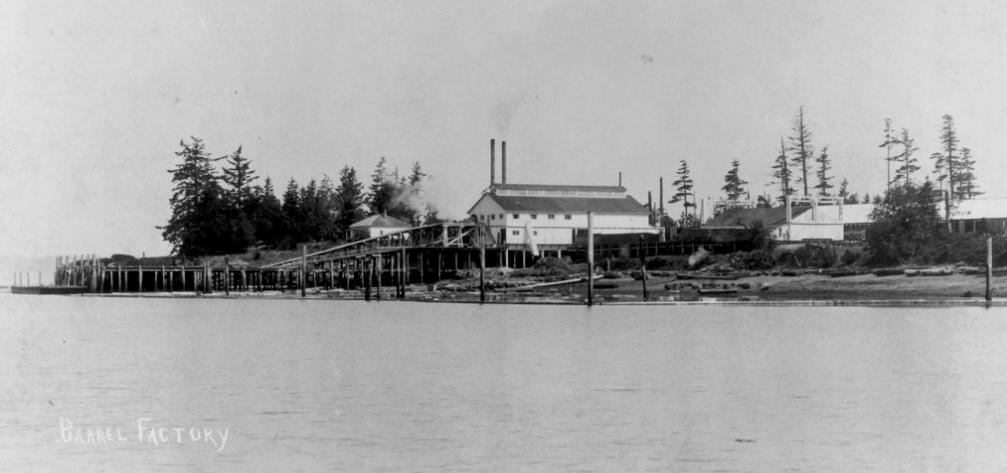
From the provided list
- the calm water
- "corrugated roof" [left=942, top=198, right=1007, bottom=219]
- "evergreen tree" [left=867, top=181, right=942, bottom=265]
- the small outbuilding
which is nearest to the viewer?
the calm water

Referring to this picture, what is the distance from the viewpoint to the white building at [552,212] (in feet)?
373

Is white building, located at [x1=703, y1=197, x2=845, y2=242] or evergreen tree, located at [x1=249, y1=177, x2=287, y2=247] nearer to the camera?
white building, located at [x1=703, y1=197, x2=845, y2=242]

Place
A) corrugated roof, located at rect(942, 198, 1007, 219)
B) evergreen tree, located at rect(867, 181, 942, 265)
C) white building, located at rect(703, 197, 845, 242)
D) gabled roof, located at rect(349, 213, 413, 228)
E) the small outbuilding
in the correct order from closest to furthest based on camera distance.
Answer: evergreen tree, located at rect(867, 181, 942, 265) < corrugated roof, located at rect(942, 198, 1007, 219) < white building, located at rect(703, 197, 845, 242) < the small outbuilding < gabled roof, located at rect(349, 213, 413, 228)

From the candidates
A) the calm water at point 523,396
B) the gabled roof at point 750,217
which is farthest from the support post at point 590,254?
the gabled roof at point 750,217

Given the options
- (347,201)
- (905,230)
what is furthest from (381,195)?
(905,230)

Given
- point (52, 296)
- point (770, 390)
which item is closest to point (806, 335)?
point (770, 390)

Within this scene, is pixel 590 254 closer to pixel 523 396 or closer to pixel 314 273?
pixel 523 396

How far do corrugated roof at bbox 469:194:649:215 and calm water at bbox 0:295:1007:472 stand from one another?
55.0 meters

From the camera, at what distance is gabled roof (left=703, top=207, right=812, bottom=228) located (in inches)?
4259

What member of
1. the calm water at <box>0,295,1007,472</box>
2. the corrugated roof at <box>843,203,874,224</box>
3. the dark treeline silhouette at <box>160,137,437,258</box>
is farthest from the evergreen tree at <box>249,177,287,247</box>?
the calm water at <box>0,295,1007,472</box>

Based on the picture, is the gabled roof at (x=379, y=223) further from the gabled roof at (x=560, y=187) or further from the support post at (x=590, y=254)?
the support post at (x=590, y=254)

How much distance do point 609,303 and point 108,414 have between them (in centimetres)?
4561

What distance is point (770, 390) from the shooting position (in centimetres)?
3272

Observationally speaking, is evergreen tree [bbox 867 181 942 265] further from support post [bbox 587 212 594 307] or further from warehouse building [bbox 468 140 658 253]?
warehouse building [bbox 468 140 658 253]
